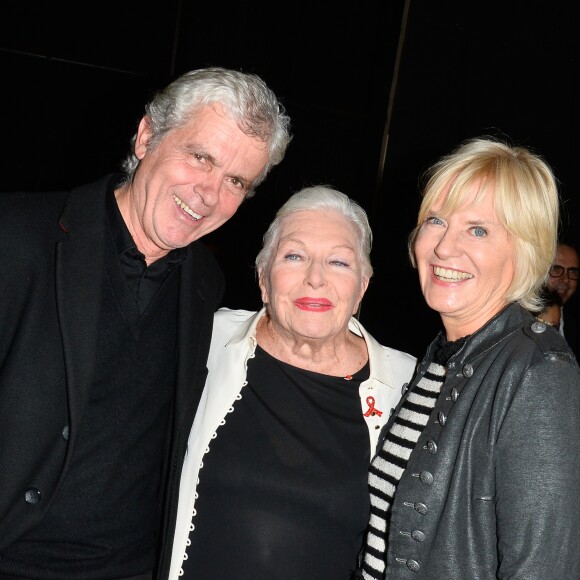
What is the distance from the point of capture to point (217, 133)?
2.14m

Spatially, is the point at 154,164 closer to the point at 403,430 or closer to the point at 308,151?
the point at 403,430

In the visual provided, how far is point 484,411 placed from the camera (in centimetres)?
166

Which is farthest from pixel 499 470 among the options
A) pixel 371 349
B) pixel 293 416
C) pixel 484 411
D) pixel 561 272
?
pixel 561 272

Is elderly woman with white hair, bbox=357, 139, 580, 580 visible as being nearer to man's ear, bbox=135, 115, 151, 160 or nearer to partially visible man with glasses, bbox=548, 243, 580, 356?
man's ear, bbox=135, 115, 151, 160

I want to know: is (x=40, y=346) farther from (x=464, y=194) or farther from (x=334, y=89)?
(x=334, y=89)

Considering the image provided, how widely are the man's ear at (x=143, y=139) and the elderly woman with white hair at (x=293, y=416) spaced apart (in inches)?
19.9

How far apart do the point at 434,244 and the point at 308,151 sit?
11.8 feet

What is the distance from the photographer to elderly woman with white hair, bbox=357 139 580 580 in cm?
149

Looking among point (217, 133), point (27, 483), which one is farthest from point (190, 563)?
point (217, 133)

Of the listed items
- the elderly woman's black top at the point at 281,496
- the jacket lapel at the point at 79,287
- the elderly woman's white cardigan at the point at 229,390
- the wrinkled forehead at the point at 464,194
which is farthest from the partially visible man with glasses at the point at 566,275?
the jacket lapel at the point at 79,287

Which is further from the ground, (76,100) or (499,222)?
(76,100)

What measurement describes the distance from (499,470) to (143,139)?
141 centimetres

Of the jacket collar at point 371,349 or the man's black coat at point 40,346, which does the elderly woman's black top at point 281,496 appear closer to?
the jacket collar at point 371,349

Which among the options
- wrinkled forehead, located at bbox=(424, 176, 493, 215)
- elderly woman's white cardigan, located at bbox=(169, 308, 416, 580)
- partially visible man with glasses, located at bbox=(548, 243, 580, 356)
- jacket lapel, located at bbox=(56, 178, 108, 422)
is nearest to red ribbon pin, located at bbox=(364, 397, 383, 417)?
elderly woman's white cardigan, located at bbox=(169, 308, 416, 580)
